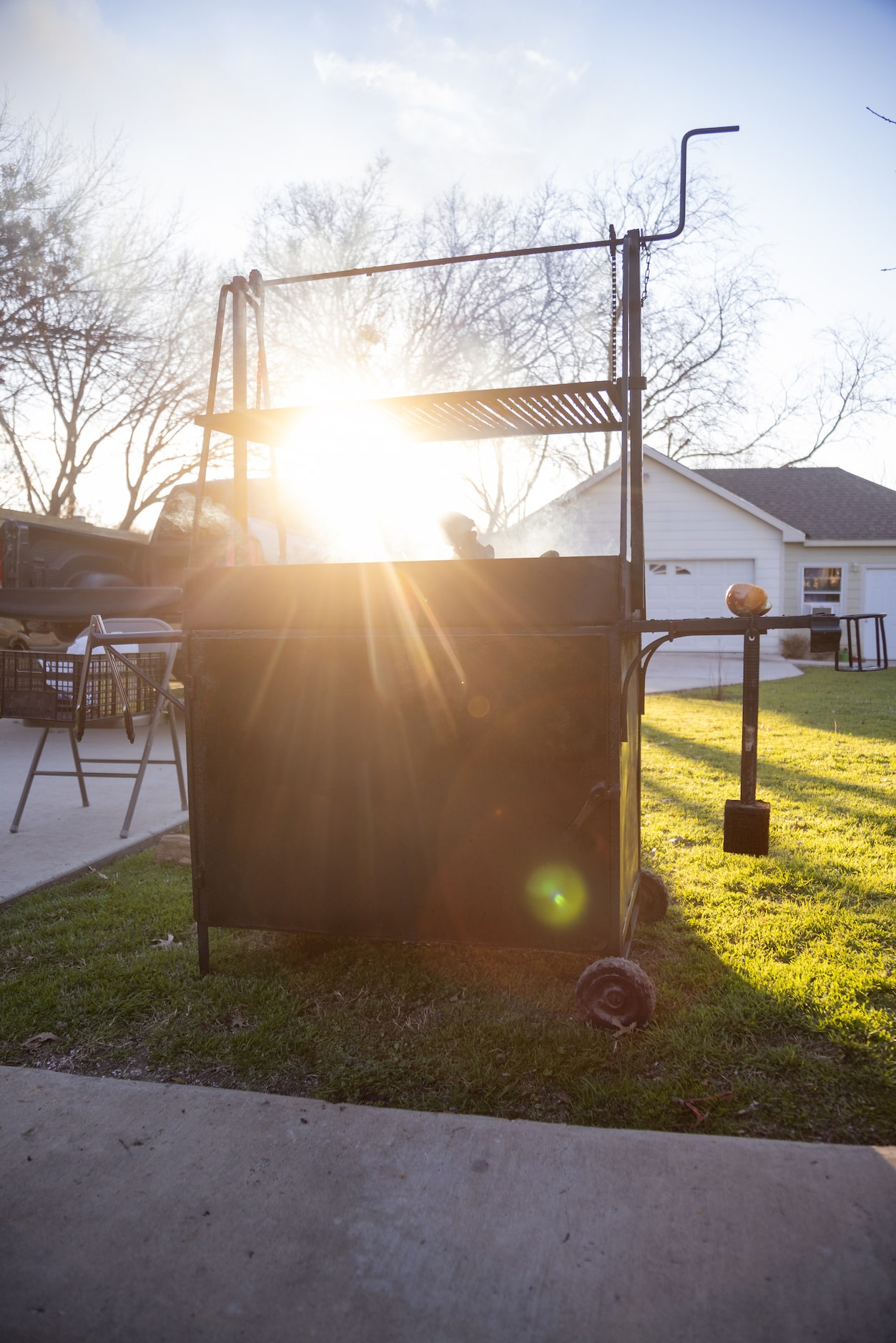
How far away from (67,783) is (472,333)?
1669 centimetres

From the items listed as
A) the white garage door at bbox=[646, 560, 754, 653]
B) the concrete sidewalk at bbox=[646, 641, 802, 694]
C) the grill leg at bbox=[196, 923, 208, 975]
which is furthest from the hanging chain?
the white garage door at bbox=[646, 560, 754, 653]

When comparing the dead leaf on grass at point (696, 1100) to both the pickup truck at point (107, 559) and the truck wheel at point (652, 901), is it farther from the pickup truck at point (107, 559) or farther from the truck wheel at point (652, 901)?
the pickup truck at point (107, 559)

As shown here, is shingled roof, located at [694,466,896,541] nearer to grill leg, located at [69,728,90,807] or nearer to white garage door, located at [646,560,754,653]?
white garage door, located at [646,560,754,653]

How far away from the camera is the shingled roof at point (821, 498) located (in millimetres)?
20750

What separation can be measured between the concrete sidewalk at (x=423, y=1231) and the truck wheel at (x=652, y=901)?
1446 millimetres

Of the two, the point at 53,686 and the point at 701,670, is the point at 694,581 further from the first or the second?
the point at 53,686

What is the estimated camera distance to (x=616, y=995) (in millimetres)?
2402

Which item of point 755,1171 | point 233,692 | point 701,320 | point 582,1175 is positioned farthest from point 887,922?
point 701,320

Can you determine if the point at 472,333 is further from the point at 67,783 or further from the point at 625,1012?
the point at 625,1012

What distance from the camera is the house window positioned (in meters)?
20.6

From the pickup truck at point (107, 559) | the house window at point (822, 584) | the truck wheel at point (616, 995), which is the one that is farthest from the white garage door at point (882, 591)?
the truck wheel at point (616, 995)

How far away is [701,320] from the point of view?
24.6m

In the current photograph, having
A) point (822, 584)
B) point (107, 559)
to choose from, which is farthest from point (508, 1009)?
point (822, 584)

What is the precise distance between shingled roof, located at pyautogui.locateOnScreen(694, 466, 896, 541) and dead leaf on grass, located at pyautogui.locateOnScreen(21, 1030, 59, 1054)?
816 inches
